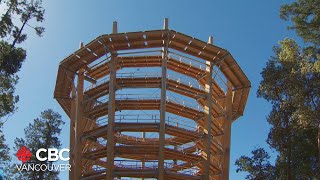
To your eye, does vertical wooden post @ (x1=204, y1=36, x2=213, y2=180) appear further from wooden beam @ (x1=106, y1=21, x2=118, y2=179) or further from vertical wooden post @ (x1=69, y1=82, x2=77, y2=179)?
vertical wooden post @ (x1=69, y1=82, x2=77, y2=179)

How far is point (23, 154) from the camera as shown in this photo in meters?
42.8

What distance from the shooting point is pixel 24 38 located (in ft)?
94.3

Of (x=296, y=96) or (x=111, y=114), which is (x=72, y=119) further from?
(x=296, y=96)

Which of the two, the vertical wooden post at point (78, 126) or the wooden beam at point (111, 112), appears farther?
the vertical wooden post at point (78, 126)

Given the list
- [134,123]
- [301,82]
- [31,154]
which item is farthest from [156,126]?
[31,154]

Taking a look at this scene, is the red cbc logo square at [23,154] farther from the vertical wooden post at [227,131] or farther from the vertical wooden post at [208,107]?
the vertical wooden post at [227,131]

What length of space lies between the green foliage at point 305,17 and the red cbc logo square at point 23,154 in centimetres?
2641

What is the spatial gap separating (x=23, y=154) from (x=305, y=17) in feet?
91.5

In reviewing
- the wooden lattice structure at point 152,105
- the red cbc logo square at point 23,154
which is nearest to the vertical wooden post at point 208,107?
the wooden lattice structure at point 152,105

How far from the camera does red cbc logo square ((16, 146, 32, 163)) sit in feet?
141

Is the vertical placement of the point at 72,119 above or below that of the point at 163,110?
above

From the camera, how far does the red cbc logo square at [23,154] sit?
43.0 metres

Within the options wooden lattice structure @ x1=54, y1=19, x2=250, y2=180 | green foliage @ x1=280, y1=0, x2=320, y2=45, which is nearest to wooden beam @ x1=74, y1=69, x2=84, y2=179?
wooden lattice structure @ x1=54, y1=19, x2=250, y2=180

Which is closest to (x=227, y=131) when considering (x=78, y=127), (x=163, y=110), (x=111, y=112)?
(x=163, y=110)
